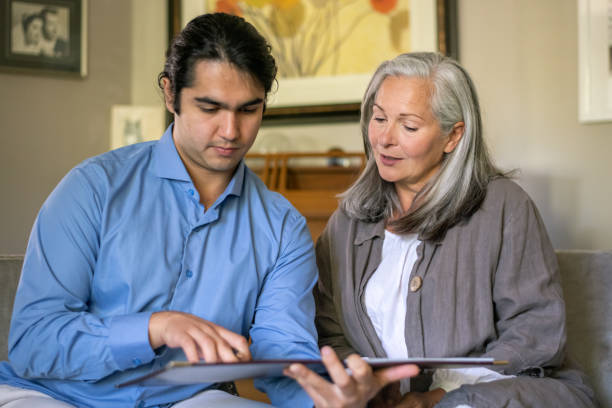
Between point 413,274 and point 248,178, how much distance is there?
537 mm

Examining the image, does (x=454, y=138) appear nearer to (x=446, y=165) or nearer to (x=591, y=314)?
(x=446, y=165)

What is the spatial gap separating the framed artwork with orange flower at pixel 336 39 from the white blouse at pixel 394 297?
2.10 m

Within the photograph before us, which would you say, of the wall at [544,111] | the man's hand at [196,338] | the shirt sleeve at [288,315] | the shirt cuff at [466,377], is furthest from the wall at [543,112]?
the man's hand at [196,338]

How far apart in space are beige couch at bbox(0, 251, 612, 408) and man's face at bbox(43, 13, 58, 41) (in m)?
2.55

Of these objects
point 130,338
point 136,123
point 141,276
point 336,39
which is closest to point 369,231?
point 141,276

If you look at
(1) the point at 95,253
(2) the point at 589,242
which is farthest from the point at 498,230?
(2) the point at 589,242

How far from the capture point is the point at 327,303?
196 cm

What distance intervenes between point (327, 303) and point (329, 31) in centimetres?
246

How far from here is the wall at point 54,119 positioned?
3979 mm

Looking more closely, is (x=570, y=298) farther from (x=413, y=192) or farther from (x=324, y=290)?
(x=324, y=290)

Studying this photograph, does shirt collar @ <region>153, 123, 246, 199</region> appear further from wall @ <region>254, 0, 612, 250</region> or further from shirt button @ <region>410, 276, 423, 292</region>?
wall @ <region>254, 0, 612, 250</region>

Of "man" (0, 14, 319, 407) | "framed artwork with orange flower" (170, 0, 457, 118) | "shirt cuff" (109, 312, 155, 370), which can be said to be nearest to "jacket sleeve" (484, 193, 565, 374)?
"man" (0, 14, 319, 407)

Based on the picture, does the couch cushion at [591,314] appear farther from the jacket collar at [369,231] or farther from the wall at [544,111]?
the wall at [544,111]

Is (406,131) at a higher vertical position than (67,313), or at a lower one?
higher
